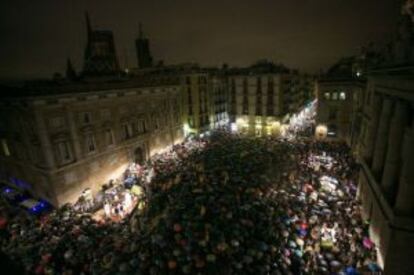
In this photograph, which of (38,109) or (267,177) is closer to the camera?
(38,109)

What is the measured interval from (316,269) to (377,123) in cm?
1233

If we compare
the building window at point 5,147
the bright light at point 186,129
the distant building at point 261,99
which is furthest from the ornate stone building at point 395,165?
the building window at point 5,147

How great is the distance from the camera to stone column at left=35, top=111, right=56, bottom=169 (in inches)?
815

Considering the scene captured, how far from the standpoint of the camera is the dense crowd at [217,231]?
12.9m

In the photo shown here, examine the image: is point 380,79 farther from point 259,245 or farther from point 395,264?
point 259,245

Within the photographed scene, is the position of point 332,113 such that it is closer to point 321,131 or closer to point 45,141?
point 321,131

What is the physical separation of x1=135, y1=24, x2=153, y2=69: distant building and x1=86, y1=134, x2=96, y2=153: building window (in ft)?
164

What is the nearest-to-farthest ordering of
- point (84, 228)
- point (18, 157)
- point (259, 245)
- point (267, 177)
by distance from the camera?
point (259, 245)
point (84, 228)
point (267, 177)
point (18, 157)

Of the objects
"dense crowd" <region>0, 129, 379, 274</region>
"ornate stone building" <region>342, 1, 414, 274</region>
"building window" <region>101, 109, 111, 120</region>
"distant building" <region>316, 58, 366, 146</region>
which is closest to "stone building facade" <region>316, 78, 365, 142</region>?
"distant building" <region>316, 58, 366, 146</region>

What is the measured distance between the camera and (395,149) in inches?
531

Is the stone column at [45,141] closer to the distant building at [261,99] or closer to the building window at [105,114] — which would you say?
the building window at [105,114]

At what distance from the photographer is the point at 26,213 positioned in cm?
2155

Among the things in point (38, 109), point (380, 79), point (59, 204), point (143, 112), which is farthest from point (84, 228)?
point (380, 79)

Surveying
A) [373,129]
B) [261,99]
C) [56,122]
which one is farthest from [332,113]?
[56,122]
